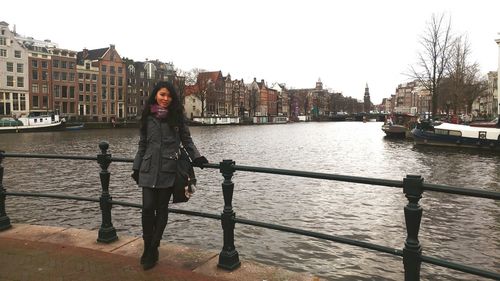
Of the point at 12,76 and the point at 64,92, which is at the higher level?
the point at 12,76

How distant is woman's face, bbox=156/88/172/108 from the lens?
441cm

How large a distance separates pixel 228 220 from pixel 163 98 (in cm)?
147

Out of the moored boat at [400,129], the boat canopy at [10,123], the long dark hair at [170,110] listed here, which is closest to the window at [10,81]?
the boat canopy at [10,123]

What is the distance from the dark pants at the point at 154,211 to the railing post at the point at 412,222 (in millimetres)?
2395

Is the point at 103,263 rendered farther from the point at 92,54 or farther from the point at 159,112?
the point at 92,54

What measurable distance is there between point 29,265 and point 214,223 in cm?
682

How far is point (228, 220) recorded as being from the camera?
434cm

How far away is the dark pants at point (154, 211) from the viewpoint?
4.36 m

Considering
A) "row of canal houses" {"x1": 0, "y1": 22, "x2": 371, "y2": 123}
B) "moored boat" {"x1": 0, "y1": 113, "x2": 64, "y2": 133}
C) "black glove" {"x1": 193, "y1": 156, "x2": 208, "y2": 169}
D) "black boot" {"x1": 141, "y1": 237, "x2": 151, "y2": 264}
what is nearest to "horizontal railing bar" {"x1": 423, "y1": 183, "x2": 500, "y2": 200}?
"black glove" {"x1": 193, "y1": 156, "x2": 208, "y2": 169}

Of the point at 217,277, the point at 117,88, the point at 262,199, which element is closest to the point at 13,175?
the point at 262,199

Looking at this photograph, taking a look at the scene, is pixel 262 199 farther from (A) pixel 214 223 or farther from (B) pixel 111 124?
(B) pixel 111 124

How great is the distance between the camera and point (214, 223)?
11.0 meters

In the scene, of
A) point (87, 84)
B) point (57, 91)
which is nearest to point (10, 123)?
point (57, 91)

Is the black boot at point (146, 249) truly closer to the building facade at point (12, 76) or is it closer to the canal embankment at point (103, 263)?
the canal embankment at point (103, 263)
